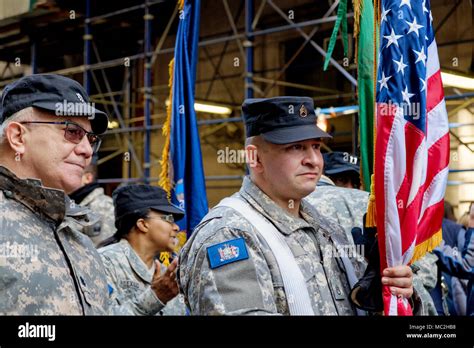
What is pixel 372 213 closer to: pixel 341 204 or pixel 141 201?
pixel 341 204

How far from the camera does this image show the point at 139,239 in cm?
381

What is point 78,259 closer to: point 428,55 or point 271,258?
point 271,258

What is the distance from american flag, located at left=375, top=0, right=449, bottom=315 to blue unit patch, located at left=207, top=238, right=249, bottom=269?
557 mm

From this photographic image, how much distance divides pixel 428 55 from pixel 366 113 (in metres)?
0.76

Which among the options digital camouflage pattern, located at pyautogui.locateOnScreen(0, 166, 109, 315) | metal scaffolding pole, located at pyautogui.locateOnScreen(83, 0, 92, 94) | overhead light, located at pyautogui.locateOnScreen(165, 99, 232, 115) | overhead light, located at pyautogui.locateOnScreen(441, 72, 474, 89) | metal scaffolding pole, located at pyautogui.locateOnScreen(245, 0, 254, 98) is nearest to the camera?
digital camouflage pattern, located at pyautogui.locateOnScreen(0, 166, 109, 315)

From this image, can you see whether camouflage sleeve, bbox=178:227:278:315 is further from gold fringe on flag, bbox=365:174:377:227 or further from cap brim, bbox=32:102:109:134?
gold fringe on flag, bbox=365:174:377:227

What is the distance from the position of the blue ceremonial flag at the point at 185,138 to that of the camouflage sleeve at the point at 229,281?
69.8 inches

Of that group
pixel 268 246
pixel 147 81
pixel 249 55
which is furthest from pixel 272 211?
pixel 147 81

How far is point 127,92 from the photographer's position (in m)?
11.9

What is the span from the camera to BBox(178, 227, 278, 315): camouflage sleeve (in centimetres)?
209

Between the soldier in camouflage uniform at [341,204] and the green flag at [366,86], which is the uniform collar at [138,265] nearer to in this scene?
the soldier in camouflage uniform at [341,204]

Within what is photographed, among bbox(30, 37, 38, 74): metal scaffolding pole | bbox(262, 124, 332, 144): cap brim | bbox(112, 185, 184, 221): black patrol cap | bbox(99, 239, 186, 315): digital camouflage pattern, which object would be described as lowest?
bbox(99, 239, 186, 315): digital camouflage pattern

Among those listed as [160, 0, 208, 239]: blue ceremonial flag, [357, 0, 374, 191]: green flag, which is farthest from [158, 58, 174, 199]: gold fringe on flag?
[357, 0, 374, 191]: green flag
